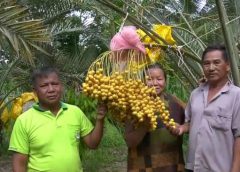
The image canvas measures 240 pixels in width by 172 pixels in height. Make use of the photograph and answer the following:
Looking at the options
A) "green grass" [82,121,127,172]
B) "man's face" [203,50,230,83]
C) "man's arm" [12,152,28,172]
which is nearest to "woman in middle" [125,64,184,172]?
"man's face" [203,50,230,83]

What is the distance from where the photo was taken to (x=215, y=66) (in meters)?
2.81

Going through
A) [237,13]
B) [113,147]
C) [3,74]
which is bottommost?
[113,147]

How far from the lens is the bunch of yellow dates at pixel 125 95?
2686mm

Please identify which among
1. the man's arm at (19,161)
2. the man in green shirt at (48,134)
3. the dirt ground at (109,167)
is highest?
the man in green shirt at (48,134)

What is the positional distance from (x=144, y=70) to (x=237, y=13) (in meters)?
2.61

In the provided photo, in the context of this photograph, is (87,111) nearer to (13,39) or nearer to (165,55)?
(13,39)

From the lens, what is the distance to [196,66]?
12.9 feet

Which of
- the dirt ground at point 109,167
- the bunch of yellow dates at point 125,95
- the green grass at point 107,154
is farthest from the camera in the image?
the dirt ground at point 109,167

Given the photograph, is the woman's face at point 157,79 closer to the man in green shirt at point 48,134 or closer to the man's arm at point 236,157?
the man in green shirt at point 48,134

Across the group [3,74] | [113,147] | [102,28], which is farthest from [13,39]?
[113,147]

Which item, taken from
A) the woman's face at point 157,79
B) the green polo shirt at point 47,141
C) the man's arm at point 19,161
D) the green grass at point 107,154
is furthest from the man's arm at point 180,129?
the green grass at point 107,154

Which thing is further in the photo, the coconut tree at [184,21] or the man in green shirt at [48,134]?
the coconut tree at [184,21]

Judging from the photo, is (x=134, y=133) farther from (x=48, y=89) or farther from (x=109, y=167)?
(x=109, y=167)

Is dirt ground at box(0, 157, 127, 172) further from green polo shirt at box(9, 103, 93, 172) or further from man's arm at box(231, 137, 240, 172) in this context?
man's arm at box(231, 137, 240, 172)
